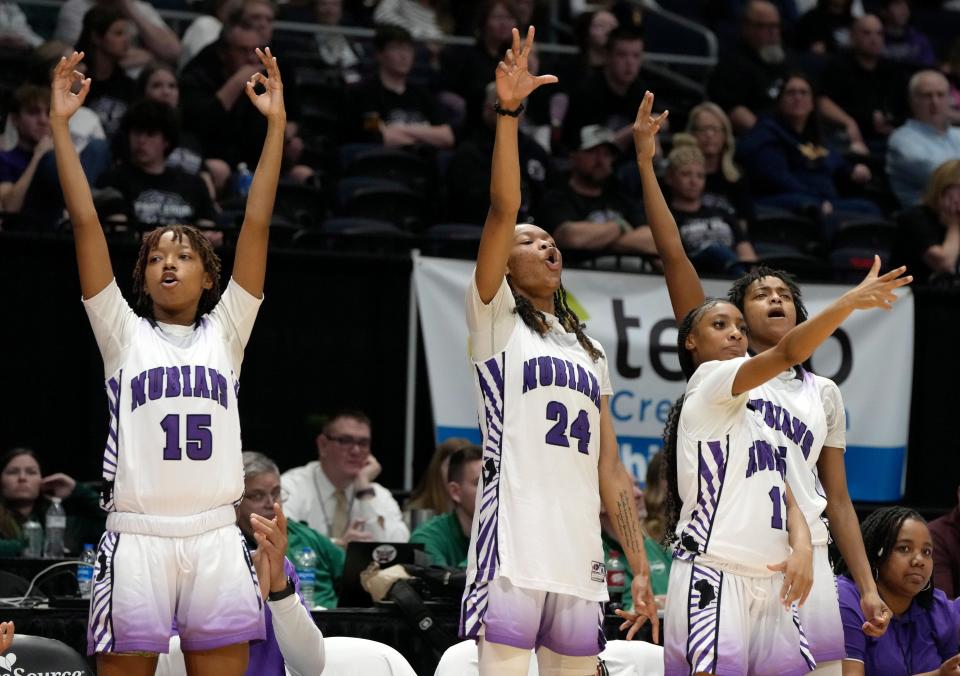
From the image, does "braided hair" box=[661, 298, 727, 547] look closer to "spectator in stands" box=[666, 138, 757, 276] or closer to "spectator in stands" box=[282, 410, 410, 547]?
"spectator in stands" box=[282, 410, 410, 547]

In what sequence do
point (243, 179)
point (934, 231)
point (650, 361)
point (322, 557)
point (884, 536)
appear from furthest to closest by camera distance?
1. point (934, 231)
2. point (243, 179)
3. point (650, 361)
4. point (322, 557)
5. point (884, 536)

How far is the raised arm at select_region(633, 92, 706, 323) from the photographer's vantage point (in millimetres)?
5668

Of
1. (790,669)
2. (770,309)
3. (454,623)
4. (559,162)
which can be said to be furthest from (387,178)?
(790,669)

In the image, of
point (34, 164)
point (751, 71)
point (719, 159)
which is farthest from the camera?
point (751, 71)

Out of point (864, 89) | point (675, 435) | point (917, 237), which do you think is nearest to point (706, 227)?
point (917, 237)

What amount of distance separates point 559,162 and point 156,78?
2766mm

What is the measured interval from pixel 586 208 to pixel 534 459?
504cm

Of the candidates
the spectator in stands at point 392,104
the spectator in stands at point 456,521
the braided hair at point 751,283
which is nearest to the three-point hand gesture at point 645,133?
the braided hair at point 751,283

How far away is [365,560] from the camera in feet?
21.9

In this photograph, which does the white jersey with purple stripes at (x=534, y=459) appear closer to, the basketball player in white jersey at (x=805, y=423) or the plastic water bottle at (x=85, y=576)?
the basketball player in white jersey at (x=805, y=423)

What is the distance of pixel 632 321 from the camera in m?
9.11

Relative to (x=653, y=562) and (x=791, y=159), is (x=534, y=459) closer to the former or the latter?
(x=653, y=562)

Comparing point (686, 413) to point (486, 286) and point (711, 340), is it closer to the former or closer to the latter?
point (711, 340)

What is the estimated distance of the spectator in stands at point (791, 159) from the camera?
36.6 feet
